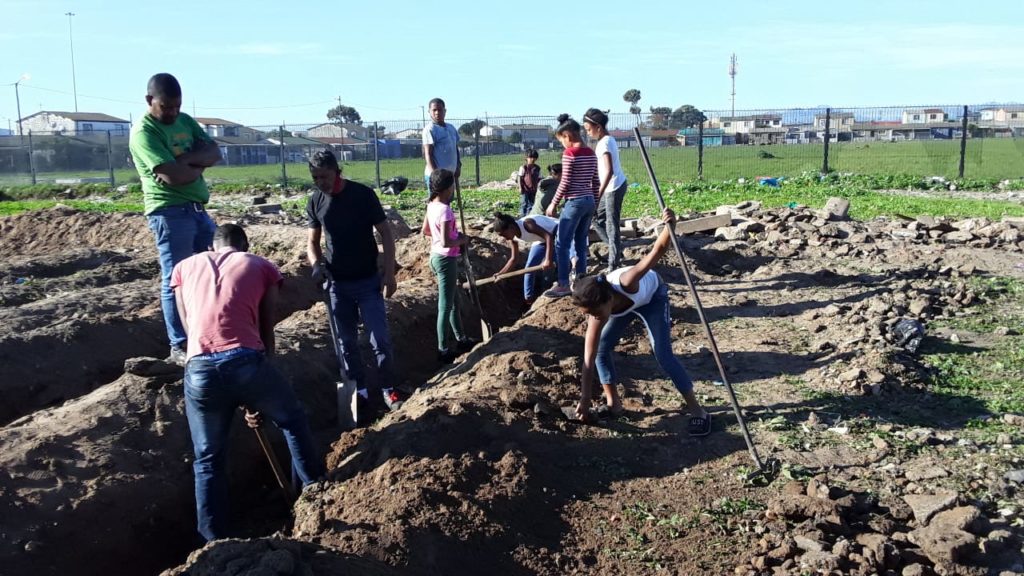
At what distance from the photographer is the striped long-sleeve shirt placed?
880cm

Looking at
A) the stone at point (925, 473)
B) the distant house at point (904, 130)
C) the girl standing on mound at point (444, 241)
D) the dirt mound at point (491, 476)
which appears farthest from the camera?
the distant house at point (904, 130)

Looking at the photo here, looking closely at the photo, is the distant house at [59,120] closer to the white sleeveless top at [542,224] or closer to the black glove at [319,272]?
the white sleeveless top at [542,224]

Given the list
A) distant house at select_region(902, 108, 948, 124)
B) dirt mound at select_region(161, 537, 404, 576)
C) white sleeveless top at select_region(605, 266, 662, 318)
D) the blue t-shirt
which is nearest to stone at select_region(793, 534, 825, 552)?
white sleeveless top at select_region(605, 266, 662, 318)

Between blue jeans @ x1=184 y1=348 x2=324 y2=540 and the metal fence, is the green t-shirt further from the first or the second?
the metal fence

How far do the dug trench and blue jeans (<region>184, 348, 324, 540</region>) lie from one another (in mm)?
641

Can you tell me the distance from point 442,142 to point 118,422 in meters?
5.36

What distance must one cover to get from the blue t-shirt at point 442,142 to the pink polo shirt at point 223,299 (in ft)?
17.8

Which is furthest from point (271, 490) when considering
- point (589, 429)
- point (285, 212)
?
point (285, 212)

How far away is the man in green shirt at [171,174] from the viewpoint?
598 cm

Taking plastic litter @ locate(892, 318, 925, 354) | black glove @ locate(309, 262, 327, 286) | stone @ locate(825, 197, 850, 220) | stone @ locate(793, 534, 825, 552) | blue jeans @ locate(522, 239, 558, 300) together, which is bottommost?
stone @ locate(793, 534, 825, 552)

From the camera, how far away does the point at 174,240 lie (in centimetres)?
615

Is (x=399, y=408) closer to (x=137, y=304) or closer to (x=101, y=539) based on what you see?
(x=101, y=539)

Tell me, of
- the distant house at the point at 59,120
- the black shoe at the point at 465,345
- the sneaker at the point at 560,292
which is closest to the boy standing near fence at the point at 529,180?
the sneaker at the point at 560,292

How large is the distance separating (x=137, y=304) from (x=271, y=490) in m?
4.07
